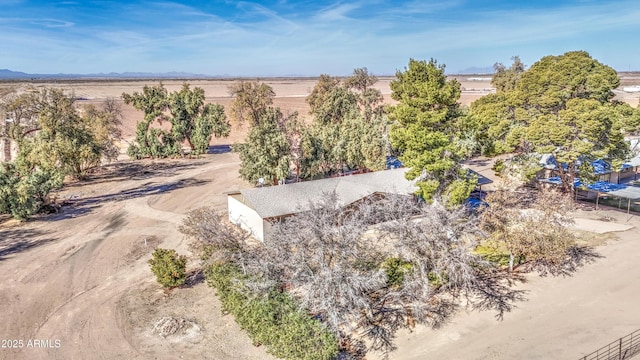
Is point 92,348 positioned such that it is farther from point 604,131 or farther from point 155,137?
point 155,137

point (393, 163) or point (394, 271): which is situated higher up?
point (393, 163)

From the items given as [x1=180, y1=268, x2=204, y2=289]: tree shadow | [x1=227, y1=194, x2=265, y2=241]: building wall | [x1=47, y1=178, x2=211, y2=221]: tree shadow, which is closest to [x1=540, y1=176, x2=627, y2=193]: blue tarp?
[x1=227, y1=194, x2=265, y2=241]: building wall

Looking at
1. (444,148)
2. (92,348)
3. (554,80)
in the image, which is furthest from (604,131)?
(92,348)

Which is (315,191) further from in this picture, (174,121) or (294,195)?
(174,121)

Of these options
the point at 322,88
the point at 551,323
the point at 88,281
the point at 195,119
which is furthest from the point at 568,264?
the point at 195,119

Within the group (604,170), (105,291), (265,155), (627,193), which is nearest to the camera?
(105,291)
